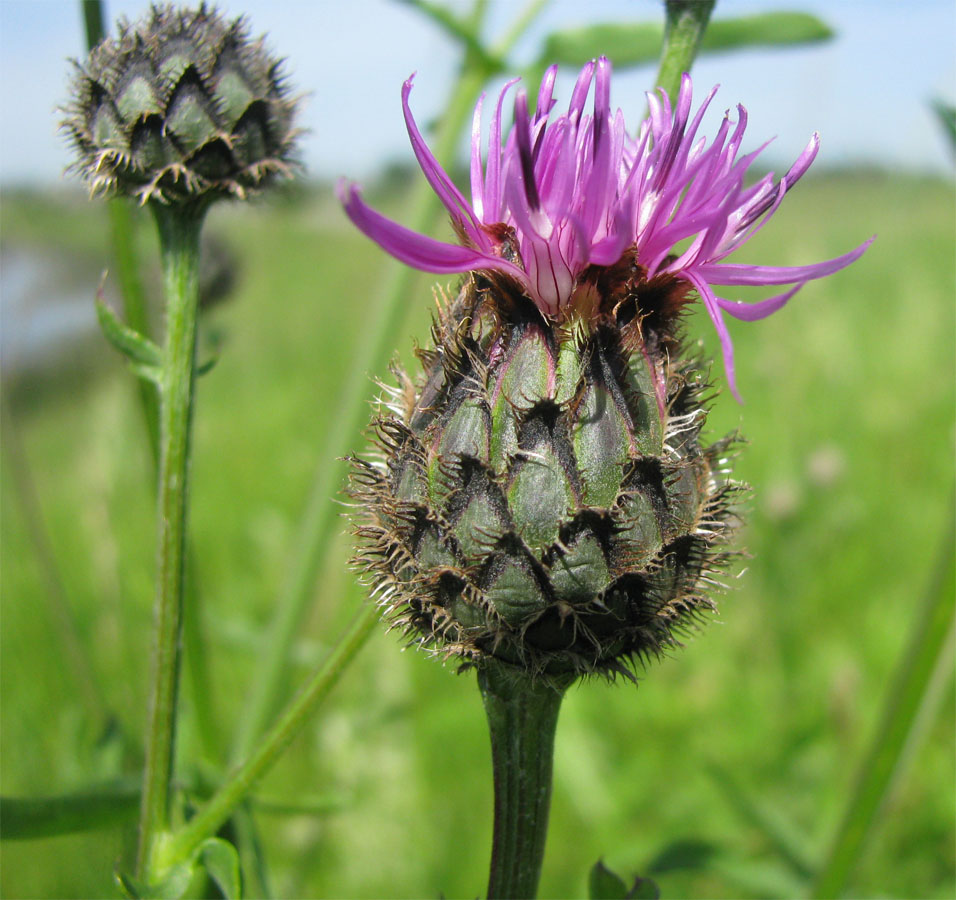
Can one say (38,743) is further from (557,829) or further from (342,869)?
(557,829)

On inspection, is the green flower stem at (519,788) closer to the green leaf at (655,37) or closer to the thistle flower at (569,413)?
the thistle flower at (569,413)

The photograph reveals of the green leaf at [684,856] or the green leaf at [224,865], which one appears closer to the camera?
the green leaf at [224,865]

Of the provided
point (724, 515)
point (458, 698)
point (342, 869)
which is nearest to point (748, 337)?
point (458, 698)

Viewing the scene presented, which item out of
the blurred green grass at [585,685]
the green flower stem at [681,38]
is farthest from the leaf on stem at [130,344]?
the green flower stem at [681,38]

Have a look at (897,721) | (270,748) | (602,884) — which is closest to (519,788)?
(602,884)

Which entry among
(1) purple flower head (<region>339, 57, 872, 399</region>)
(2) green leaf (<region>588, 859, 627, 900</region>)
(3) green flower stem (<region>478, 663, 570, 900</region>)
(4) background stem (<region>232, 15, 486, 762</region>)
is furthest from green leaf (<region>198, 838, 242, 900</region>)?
(1) purple flower head (<region>339, 57, 872, 399</region>)

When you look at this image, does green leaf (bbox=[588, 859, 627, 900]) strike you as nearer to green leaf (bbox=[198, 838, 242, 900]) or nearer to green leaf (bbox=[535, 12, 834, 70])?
green leaf (bbox=[198, 838, 242, 900])
